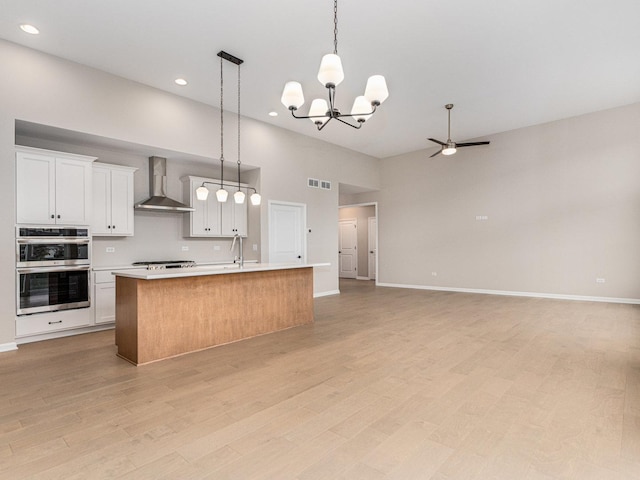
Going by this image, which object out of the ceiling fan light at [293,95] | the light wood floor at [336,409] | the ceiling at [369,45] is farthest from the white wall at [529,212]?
the ceiling fan light at [293,95]

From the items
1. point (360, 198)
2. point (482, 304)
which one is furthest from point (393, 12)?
point (360, 198)

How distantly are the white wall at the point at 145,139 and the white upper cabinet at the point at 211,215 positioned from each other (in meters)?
0.36

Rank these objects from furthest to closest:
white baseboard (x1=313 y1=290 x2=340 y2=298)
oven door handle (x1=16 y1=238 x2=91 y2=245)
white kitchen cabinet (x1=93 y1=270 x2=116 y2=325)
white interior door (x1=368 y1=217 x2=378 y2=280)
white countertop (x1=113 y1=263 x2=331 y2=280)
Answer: white interior door (x1=368 y1=217 x2=378 y2=280) → white baseboard (x1=313 y1=290 x2=340 y2=298) → white kitchen cabinet (x1=93 y1=270 x2=116 y2=325) → oven door handle (x1=16 y1=238 x2=91 y2=245) → white countertop (x1=113 y1=263 x2=331 y2=280)

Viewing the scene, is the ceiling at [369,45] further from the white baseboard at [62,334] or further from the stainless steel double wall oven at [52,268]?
the white baseboard at [62,334]

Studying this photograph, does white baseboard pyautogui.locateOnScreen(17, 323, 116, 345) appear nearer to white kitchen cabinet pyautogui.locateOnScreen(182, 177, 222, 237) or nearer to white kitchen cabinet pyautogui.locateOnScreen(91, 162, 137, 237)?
white kitchen cabinet pyautogui.locateOnScreen(91, 162, 137, 237)

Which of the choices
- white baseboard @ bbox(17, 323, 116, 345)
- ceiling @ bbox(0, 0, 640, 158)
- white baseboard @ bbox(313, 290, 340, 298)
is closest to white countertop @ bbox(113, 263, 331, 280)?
white baseboard @ bbox(17, 323, 116, 345)

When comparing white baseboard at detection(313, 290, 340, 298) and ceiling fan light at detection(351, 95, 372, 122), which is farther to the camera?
white baseboard at detection(313, 290, 340, 298)

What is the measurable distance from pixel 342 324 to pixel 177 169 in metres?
4.11

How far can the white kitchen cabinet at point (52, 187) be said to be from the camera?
13.7 ft

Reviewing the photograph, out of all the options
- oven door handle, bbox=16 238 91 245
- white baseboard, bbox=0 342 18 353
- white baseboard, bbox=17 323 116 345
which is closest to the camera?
white baseboard, bbox=0 342 18 353

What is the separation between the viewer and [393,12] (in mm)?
3627

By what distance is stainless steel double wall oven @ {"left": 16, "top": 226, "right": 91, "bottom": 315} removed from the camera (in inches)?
164

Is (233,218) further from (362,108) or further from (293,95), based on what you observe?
(362,108)

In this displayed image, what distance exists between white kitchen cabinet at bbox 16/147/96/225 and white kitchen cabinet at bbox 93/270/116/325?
827 millimetres
